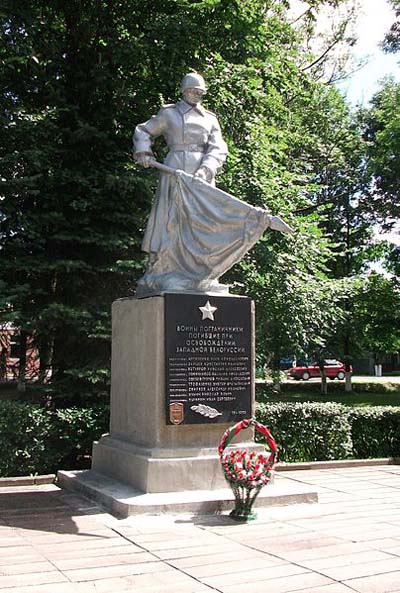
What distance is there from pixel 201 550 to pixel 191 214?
3.97 meters

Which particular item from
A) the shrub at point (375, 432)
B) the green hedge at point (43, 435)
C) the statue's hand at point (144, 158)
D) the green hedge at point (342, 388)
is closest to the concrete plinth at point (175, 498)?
the green hedge at point (43, 435)

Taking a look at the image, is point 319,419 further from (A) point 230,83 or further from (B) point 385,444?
(A) point 230,83

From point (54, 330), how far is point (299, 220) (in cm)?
634

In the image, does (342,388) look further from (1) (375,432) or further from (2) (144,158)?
(2) (144,158)

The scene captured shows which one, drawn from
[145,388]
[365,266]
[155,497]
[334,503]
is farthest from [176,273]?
[365,266]

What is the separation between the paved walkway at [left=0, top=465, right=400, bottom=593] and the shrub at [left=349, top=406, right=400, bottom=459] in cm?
410

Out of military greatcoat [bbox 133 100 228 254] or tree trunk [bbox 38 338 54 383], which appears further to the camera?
tree trunk [bbox 38 338 54 383]

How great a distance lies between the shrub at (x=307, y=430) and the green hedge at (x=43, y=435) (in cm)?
275

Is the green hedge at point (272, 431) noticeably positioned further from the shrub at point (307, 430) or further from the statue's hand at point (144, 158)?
the statue's hand at point (144, 158)

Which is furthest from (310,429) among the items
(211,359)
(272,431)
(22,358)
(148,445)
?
(22,358)

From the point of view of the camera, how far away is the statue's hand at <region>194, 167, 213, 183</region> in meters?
8.35

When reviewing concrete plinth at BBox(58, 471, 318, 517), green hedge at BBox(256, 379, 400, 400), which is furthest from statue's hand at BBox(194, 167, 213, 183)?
green hedge at BBox(256, 379, 400, 400)

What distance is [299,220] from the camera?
15.7 meters

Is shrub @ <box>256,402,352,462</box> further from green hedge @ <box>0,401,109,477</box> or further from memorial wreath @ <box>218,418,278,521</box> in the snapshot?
memorial wreath @ <box>218,418,278,521</box>
